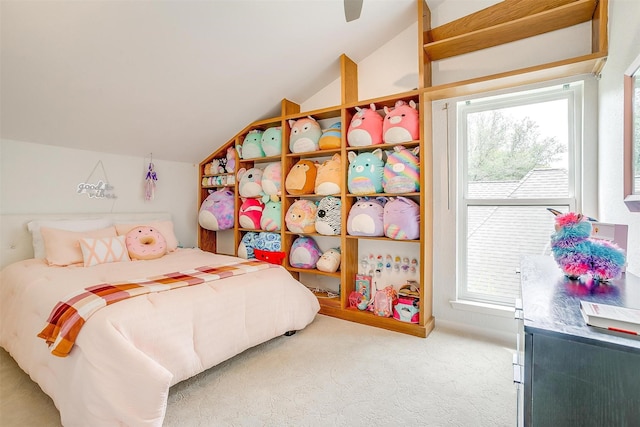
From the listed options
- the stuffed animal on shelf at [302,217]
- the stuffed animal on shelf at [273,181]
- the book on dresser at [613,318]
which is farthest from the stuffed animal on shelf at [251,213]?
the book on dresser at [613,318]

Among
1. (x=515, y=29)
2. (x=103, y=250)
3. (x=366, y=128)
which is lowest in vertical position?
(x=103, y=250)

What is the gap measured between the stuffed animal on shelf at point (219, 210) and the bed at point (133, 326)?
0.92 m

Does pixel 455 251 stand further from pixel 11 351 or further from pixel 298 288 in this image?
pixel 11 351

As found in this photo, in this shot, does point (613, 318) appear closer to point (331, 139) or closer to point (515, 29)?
point (515, 29)

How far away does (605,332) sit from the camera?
0.66 metres

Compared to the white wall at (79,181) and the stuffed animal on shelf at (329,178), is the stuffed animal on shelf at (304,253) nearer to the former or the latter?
the stuffed animal on shelf at (329,178)

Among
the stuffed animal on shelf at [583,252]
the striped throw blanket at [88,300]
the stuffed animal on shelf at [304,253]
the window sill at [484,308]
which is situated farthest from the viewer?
the stuffed animal on shelf at [304,253]

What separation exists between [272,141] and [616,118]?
2631 mm

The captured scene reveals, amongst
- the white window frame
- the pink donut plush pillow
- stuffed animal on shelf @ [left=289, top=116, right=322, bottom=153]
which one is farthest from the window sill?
the pink donut plush pillow

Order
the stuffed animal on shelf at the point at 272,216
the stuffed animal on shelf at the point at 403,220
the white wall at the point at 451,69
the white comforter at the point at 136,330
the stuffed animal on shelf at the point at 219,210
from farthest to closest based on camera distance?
the stuffed animal on shelf at the point at 219,210 → the stuffed animal on shelf at the point at 272,216 → the stuffed animal on shelf at the point at 403,220 → the white wall at the point at 451,69 → the white comforter at the point at 136,330

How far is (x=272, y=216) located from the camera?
3.22m

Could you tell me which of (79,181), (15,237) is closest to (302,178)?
(79,181)

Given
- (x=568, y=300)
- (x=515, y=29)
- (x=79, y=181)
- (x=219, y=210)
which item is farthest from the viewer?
(x=219, y=210)

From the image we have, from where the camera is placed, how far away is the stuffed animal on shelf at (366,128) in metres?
2.65
